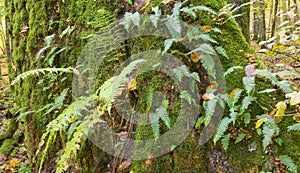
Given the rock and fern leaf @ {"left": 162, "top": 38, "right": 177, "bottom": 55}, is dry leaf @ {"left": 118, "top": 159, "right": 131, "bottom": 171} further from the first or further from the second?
the rock

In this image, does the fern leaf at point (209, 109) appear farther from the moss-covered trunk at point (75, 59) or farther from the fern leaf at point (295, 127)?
the fern leaf at point (295, 127)

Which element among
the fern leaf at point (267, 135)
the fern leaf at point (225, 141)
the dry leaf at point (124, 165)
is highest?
the fern leaf at point (267, 135)

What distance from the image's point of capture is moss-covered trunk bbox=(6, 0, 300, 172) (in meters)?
2.68

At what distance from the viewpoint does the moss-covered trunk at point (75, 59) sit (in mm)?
2680

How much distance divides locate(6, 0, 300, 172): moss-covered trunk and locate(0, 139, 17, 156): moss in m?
1.24

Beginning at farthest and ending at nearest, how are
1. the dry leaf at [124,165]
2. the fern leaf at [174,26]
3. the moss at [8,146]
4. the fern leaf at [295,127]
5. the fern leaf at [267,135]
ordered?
the moss at [8,146]
the dry leaf at [124,165]
the fern leaf at [174,26]
the fern leaf at [295,127]
the fern leaf at [267,135]

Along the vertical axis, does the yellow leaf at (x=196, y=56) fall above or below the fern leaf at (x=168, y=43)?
below

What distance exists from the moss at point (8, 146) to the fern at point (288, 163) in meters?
4.97

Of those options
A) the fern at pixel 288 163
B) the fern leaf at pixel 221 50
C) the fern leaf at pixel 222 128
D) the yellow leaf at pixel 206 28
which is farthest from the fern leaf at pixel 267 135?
the yellow leaf at pixel 206 28

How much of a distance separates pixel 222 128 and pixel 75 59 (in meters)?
2.27

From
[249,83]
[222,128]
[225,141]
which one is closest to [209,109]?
[222,128]

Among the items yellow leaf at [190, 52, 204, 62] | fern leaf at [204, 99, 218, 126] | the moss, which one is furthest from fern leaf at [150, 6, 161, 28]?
the moss

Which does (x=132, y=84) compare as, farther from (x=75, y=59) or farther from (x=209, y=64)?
(x=75, y=59)

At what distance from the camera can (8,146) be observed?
17.6 feet
